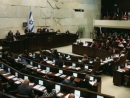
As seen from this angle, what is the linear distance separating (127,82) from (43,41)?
30.0 ft

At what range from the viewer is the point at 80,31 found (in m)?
23.1

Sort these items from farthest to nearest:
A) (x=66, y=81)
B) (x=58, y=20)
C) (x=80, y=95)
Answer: (x=58, y=20) → (x=66, y=81) → (x=80, y=95)

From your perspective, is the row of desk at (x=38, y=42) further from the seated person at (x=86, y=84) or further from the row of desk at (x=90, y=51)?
the seated person at (x=86, y=84)

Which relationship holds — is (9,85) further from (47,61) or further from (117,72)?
(117,72)

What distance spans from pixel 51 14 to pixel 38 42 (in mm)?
5052

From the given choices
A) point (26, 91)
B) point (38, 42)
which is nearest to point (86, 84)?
point (26, 91)

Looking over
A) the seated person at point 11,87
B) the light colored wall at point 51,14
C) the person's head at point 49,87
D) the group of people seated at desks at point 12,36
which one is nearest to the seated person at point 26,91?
the seated person at point 11,87

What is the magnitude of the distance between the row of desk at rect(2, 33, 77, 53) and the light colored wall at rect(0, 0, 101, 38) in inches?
77.2

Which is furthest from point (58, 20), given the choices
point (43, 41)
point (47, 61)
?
point (47, 61)

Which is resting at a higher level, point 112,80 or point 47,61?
point 47,61

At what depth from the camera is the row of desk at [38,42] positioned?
1423 cm

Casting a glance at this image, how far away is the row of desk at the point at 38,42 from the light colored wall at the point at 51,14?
1961 millimetres

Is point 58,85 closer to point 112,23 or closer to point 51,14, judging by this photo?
point 51,14

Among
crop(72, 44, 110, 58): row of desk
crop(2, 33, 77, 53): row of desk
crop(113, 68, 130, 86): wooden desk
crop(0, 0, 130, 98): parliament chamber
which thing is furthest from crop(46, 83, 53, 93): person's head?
crop(2, 33, 77, 53): row of desk
